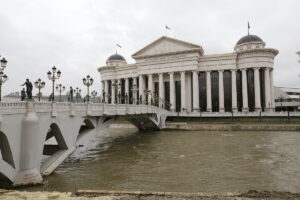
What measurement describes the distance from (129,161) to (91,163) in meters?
3.55

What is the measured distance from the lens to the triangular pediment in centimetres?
7356

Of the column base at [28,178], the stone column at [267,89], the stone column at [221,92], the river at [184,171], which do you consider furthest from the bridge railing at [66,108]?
the stone column at [267,89]

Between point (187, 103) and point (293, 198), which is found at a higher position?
point (187, 103)

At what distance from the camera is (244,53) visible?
69.5m

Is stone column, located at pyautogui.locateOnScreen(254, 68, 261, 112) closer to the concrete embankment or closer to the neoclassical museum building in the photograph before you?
the neoclassical museum building

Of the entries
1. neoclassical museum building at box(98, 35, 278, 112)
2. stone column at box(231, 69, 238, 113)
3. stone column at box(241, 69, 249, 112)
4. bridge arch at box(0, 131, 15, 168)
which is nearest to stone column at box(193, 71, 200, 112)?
neoclassical museum building at box(98, 35, 278, 112)

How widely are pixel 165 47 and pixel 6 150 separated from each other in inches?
2703

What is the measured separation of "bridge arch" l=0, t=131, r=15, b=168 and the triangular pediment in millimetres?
65168

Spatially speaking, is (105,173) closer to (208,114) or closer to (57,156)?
(57,156)

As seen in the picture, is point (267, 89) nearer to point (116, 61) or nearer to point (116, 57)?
point (116, 61)

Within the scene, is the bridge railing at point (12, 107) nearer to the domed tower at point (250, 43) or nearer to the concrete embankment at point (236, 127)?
the concrete embankment at point (236, 127)

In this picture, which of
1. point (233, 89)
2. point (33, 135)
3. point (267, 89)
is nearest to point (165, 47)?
point (233, 89)

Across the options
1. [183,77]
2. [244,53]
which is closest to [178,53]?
[183,77]

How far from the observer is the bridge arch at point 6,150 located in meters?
12.8
